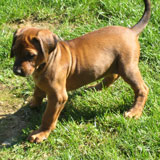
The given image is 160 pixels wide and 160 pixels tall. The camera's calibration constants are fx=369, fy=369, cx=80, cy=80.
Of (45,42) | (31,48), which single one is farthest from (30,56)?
(45,42)

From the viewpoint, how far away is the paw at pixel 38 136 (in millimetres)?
4348

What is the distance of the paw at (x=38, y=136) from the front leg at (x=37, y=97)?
549mm

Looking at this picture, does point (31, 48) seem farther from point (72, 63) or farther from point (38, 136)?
point (38, 136)

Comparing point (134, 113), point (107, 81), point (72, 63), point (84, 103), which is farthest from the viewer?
point (107, 81)

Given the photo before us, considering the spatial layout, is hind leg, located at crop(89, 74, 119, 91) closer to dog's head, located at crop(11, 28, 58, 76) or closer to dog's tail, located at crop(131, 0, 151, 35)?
dog's tail, located at crop(131, 0, 151, 35)

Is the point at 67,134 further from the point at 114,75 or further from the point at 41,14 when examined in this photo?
the point at 41,14

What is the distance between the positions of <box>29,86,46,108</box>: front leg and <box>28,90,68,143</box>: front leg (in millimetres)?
456

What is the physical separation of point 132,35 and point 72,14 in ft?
6.80

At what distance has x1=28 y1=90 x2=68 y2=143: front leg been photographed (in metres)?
4.29

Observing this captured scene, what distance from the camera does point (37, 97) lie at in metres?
4.81

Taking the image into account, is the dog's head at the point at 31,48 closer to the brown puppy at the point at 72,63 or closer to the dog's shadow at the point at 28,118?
the brown puppy at the point at 72,63

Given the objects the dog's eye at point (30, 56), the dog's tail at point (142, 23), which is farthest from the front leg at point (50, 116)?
the dog's tail at point (142, 23)

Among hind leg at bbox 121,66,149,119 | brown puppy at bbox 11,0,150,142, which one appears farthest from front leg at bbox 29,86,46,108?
hind leg at bbox 121,66,149,119

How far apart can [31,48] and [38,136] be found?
1109mm
